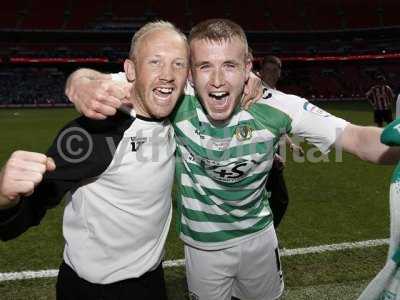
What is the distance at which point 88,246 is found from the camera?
2031mm

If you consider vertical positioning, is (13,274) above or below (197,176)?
below

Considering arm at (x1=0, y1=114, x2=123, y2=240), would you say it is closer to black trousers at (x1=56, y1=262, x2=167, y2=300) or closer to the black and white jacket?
the black and white jacket

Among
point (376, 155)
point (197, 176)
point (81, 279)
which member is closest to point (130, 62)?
point (197, 176)

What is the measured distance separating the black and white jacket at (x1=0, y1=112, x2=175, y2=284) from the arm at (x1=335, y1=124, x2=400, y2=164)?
35.8 inches

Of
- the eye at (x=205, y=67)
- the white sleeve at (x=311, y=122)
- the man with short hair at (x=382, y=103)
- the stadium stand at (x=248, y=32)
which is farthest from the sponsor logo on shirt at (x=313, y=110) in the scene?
the stadium stand at (x=248, y=32)

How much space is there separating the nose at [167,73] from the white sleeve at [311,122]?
0.67 metres

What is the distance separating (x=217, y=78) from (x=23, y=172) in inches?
45.6

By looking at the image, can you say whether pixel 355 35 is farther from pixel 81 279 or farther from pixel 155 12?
pixel 81 279

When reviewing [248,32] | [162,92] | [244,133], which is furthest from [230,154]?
[248,32]

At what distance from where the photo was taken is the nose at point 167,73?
6.97 ft

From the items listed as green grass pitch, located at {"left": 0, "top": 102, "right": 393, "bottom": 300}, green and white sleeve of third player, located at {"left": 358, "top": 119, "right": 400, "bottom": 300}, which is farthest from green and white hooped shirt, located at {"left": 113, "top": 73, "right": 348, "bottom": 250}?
green grass pitch, located at {"left": 0, "top": 102, "right": 393, "bottom": 300}

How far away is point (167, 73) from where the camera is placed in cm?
213

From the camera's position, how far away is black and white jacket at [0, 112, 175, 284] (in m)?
1.89

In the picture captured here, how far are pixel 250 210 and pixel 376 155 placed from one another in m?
0.81
